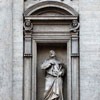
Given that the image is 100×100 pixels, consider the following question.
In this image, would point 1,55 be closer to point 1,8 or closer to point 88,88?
point 1,8

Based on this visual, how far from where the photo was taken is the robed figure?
2030 centimetres

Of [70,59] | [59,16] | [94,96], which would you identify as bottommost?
[94,96]

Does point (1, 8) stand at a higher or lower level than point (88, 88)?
higher

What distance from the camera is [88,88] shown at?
65.6ft

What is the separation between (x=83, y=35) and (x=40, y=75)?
236 centimetres

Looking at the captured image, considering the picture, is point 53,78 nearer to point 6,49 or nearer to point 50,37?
point 50,37

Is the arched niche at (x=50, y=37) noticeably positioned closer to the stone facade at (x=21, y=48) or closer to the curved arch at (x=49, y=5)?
the curved arch at (x=49, y=5)

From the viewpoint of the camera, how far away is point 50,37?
20.5m

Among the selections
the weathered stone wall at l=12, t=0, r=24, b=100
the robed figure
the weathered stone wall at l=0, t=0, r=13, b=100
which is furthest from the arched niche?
the weathered stone wall at l=0, t=0, r=13, b=100

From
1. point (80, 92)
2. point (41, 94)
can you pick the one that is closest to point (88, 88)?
point (80, 92)

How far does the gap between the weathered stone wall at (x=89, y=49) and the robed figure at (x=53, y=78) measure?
90 cm

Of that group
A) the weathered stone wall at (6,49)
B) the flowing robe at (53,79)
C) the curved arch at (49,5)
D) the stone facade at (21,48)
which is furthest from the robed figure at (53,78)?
the curved arch at (49,5)

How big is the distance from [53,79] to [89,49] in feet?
5.92

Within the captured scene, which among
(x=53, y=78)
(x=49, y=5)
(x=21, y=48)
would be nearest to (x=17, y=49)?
(x=21, y=48)
